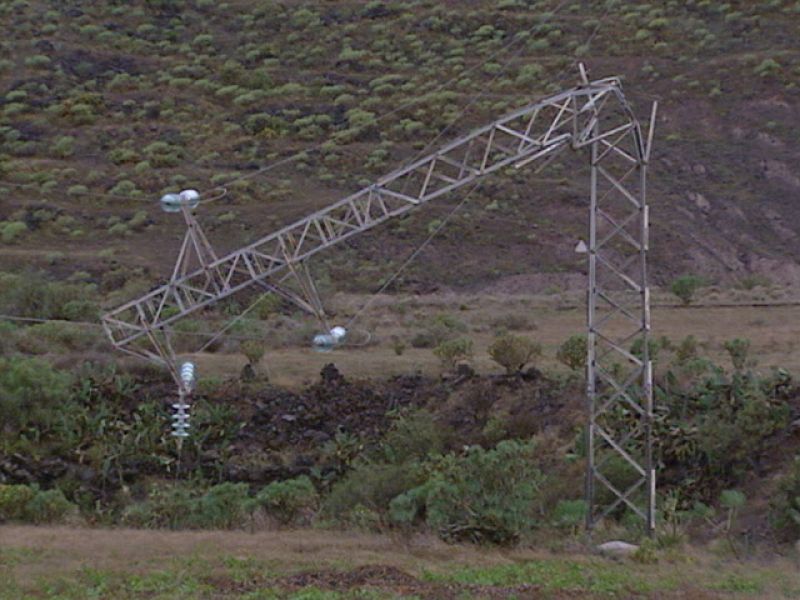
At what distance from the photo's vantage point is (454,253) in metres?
45.3

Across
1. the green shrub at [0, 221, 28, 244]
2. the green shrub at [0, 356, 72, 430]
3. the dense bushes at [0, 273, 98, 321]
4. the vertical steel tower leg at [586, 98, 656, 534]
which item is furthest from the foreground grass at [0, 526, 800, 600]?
the green shrub at [0, 221, 28, 244]

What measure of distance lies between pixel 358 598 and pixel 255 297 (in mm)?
30521

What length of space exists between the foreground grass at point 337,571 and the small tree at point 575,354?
11.8 metres

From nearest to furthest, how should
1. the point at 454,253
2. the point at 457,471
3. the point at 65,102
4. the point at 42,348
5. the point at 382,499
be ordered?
the point at 457,471 < the point at 382,499 < the point at 42,348 < the point at 454,253 < the point at 65,102

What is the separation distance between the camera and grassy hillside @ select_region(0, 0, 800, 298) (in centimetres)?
4581

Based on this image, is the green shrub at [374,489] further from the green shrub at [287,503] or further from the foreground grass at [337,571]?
the foreground grass at [337,571]

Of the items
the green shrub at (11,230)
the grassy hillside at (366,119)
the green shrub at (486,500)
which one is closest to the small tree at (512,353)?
the green shrub at (486,500)

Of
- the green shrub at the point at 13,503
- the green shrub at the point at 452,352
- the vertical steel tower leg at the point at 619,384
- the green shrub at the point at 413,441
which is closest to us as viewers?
the vertical steel tower leg at the point at 619,384

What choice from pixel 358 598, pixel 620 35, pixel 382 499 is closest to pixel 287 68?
pixel 620 35

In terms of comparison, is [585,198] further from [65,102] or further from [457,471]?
[457,471]

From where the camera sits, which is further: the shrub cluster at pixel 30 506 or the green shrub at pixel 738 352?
the green shrub at pixel 738 352

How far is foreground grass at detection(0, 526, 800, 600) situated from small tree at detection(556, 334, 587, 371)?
1175 centimetres

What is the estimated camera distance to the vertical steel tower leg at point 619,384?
15.6 m

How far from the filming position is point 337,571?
469 inches
